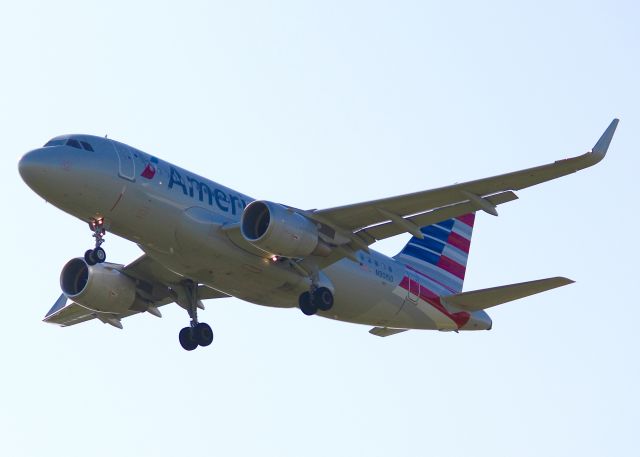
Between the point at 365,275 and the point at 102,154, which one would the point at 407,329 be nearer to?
the point at 365,275

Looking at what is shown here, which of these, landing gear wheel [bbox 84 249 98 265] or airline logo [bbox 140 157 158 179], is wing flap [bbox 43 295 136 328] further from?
airline logo [bbox 140 157 158 179]

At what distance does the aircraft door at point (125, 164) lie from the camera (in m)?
37.6

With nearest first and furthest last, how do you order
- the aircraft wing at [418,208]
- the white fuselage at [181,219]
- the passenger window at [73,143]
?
the aircraft wing at [418,208]
the white fuselage at [181,219]
the passenger window at [73,143]

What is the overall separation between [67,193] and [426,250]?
15102mm

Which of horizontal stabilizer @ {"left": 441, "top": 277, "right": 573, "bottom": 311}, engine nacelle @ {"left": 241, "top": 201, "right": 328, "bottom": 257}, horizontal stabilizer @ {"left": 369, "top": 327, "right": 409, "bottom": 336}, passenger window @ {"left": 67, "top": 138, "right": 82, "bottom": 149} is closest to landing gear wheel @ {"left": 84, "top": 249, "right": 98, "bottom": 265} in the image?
passenger window @ {"left": 67, "top": 138, "right": 82, "bottom": 149}

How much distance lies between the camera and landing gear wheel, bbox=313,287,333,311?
133 feet

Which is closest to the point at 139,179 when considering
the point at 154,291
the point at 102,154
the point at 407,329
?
the point at 102,154

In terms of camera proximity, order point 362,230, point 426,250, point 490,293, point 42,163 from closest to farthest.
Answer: point 42,163, point 362,230, point 490,293, point 426,250

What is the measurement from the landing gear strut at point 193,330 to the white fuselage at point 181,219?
2827mm

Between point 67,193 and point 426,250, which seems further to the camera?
point 426,250

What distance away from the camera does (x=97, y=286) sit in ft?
140

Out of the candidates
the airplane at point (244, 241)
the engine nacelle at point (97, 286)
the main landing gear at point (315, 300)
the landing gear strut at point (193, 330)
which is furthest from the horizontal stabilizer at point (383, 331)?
the engine nacelle at point (97, 286)

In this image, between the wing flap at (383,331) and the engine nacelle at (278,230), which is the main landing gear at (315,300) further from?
the wing flap at (383,331)

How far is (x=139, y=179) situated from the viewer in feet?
124
